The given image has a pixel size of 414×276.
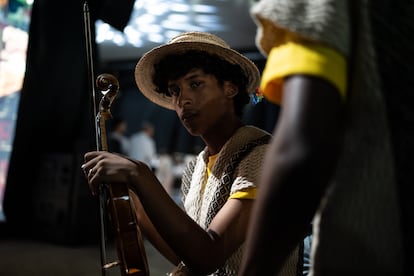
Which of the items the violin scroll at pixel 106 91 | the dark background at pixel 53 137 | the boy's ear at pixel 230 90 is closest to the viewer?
the violin scroll at pixel 106 91

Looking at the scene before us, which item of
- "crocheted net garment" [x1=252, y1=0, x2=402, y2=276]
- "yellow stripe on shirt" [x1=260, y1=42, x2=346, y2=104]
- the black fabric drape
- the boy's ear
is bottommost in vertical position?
the black fabric drape

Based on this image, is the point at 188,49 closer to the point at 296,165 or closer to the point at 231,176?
the point at 231,176

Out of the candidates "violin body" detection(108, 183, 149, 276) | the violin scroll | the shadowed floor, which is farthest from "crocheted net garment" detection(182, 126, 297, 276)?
the shadowed floor

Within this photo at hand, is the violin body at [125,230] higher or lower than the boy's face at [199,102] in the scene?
lower

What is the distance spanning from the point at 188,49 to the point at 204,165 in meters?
0.39

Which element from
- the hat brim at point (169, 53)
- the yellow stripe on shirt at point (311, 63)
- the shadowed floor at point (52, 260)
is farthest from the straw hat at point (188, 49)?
the shadowed floor at point (52, 260)

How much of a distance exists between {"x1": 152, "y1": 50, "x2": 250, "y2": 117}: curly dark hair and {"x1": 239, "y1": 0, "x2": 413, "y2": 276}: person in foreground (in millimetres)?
836

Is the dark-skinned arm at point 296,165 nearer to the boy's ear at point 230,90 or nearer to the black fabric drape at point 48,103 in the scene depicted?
the boy's ear at point 230,90

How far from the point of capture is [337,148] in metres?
0.58

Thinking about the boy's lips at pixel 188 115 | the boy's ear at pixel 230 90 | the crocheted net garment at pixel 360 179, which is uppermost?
the crocheted net garment at pixel 360 179

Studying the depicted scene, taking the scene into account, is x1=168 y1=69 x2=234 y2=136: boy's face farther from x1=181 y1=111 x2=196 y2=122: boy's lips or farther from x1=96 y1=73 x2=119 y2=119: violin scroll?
x1=96 y1=73 x2=119 y2=119: violin scroll

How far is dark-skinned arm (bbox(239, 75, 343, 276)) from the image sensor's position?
0.56 metres

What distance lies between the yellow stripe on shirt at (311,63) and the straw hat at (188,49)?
0.82 meters

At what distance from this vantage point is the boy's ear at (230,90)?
4.86 feet
